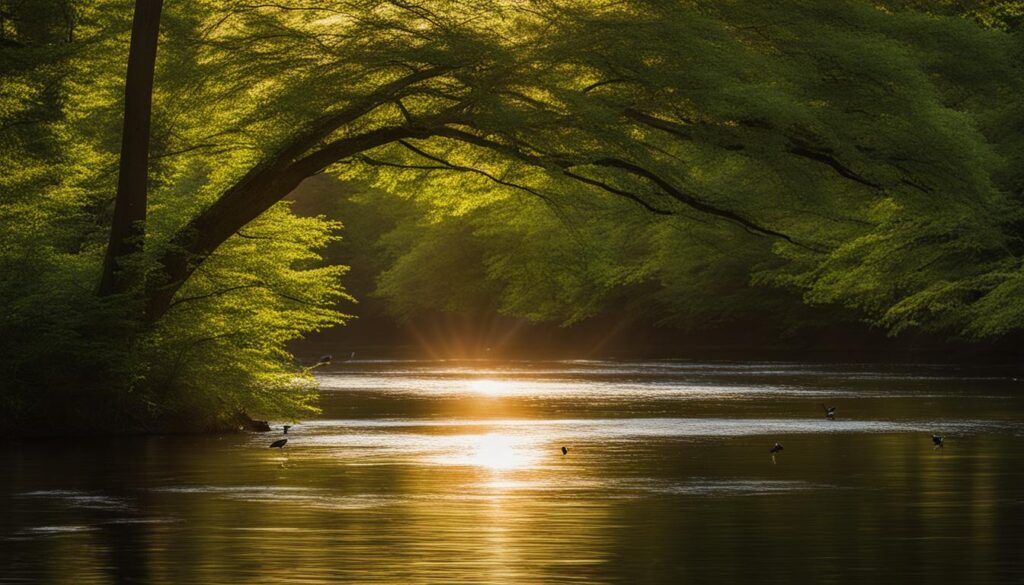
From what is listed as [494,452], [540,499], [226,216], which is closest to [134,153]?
A: [226,216]

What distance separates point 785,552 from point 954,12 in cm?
3683

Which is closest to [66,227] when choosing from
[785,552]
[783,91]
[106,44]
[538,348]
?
[106,44]

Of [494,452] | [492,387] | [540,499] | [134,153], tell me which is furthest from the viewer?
[492,387]

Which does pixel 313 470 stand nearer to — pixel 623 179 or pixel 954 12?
pixel 623 179

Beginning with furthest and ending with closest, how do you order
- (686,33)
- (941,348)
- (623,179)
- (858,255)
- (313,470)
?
(941,348) → (858,255) → (623,179) → (686,33) → (313,470)

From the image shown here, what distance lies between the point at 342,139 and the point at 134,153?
3733 millimetres

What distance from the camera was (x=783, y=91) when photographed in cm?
3453

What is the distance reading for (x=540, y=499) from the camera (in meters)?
23.9

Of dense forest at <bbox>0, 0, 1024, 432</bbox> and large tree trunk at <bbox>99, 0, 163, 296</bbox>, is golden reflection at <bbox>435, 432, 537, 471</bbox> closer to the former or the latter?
dense forest at <bbox>0, 0, 1024, 432</bbox>

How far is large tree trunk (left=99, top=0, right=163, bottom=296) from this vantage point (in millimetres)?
36188

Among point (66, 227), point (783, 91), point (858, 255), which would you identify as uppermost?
point (783, 91)

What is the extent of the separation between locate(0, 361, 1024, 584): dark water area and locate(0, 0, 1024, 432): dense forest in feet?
5.92

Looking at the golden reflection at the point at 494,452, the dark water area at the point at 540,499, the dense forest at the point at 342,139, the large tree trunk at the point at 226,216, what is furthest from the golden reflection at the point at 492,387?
the large tree trunk at the point at 226,216

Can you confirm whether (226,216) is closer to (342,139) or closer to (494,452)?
(342,139)
